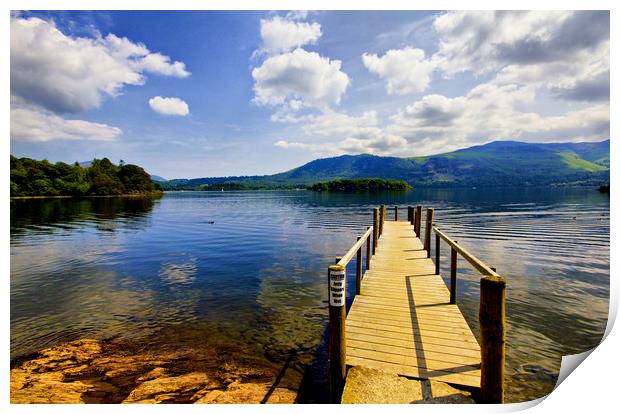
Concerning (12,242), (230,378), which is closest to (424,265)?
(230,378)

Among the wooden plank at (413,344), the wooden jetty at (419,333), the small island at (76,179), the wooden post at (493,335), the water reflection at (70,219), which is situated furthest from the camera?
the small island at (76,179)

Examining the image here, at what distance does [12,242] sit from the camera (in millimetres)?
23625

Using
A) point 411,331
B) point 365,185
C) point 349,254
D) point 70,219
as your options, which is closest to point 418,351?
point 411,331

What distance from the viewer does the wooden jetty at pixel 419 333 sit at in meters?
4.73

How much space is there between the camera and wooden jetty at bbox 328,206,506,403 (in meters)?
4.73

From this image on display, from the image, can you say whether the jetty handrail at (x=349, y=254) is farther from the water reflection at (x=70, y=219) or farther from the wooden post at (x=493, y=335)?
the water reflection at (x=70, y=219)

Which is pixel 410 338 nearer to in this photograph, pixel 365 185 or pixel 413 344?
pixel 413 344

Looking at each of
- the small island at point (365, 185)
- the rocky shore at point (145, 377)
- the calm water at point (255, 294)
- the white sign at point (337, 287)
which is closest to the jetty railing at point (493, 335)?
the white sign at point (337, 287)

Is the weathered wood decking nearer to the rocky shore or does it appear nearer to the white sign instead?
the white sign

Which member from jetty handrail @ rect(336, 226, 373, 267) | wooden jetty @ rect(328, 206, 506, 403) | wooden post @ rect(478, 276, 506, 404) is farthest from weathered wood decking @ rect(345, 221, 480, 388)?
jetty handrail @ rect(336, 226, 373, 267)
